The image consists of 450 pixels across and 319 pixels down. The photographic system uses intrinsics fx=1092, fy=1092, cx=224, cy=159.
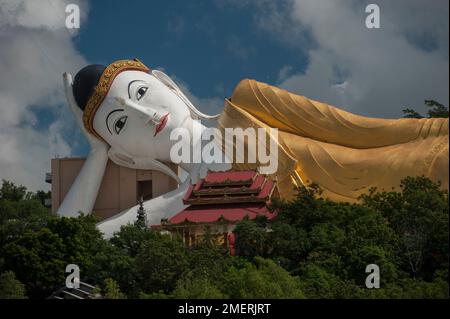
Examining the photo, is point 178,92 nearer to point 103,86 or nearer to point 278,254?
point 103,86

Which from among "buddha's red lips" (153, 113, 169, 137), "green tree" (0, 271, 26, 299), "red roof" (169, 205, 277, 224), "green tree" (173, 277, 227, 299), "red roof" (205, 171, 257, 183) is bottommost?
"green tree" (173, 277, 227, 299)

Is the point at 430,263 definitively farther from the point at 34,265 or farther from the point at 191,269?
the point at 34,265

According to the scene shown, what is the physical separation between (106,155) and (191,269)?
614cm

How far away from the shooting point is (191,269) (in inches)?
628

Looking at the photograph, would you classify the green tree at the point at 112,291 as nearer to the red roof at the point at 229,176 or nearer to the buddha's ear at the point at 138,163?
the red roof at the point at 229,176

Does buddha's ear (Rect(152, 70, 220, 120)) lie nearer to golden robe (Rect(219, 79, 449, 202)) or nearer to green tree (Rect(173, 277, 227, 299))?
golden robe (Rect(219, 79, 449, 202))

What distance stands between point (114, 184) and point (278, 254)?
5.89m

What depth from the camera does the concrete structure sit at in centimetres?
2153

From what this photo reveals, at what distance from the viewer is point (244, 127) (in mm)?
20109

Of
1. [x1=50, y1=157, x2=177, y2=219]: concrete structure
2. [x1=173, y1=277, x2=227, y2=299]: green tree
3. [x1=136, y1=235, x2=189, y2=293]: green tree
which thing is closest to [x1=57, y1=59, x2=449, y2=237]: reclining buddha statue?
[x1=50, y1=157, x2=177, y2=219]: concrete structure

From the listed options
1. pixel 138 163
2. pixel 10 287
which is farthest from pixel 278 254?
pixel 138 163

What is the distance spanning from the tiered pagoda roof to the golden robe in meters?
0.49
